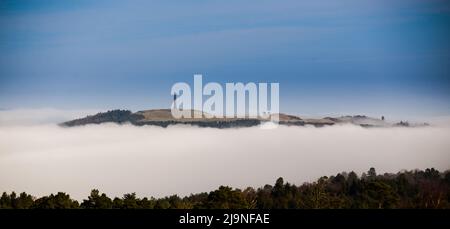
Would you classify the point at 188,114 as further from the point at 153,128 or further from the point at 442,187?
the point at 442,187

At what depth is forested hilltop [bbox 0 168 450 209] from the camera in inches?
575

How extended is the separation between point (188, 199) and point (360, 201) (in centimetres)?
412

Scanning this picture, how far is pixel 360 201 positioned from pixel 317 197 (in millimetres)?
1445

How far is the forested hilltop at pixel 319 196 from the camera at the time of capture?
47.9ft

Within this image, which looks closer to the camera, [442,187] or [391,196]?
[391,196]

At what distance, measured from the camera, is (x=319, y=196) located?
16219 mm
